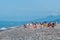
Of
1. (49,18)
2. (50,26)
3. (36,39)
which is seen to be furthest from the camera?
(49,18)

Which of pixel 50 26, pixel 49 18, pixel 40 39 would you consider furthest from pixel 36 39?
pixel 49 18

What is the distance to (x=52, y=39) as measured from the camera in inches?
517

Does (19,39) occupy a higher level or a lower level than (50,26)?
higher

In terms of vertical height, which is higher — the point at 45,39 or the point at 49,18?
the point at 45,39

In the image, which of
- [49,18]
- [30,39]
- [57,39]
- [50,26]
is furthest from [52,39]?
[49,18]

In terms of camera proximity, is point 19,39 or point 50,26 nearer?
point 19,39

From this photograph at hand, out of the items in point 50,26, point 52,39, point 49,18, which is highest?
point 52,39

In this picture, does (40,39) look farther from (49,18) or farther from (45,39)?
(49,18)

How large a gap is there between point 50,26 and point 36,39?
1305 cm

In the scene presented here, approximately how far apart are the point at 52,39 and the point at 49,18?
86.0 ft

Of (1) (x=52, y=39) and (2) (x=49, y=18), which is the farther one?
(2) (x=49, y=18)

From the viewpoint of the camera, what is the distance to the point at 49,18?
3925 centimetres

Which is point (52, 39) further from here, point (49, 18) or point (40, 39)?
point (49, 18)

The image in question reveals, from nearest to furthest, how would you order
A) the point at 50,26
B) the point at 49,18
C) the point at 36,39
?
the point at 36,39
the point at 50,26
the point at 49,18
